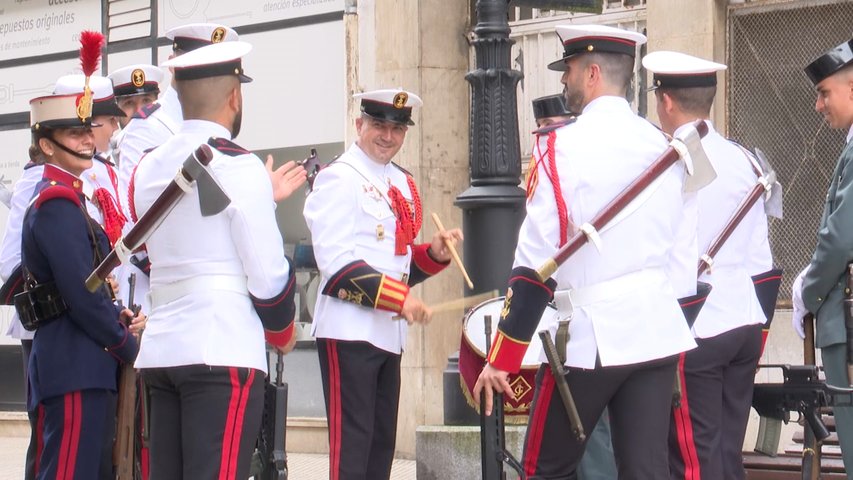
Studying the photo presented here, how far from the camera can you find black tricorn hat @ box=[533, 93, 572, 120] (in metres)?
7.59

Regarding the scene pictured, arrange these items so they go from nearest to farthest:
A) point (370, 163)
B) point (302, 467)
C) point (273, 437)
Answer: point (273, 437), point (370, 163), point (302, 467)

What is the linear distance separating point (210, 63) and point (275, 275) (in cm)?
74

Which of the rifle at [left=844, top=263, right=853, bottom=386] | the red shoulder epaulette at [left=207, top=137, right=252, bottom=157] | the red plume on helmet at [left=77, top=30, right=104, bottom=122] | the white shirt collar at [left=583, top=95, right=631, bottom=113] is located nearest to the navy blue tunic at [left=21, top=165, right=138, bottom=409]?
the red plume on helmet at [left=77, top=30, right=104, bottom=122]

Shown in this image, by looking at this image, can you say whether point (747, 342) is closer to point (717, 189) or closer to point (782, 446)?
point (717, 189)

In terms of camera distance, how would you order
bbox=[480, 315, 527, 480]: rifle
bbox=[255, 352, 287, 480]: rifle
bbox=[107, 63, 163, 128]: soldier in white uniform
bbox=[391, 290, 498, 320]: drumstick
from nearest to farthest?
bbox=[255, 352, 287, 480]: rifle < bbox=[480, 315, 527, 480]: rifle < bbox=[391, 290, 498, 320]: drumstick < bbox=[107, 63, 163, 128]: soldier in white uniform

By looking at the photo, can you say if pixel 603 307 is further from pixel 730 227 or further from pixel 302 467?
pixel 302 467

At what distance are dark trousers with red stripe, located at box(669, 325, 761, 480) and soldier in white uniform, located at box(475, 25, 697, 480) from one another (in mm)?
873

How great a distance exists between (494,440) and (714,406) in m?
0.90

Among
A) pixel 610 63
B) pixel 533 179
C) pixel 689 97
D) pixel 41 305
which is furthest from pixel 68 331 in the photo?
pixel 689 97

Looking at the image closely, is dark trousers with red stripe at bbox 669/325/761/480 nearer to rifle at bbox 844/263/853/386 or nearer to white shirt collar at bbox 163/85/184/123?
rifle at bbox 844/263/853/386

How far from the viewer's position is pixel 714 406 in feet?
19.3

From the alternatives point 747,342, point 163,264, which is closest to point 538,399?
point 163,264

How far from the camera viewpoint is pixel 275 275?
476 centimetres

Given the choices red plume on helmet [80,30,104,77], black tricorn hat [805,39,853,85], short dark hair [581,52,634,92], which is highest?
red plume on helmet [80,30,104,77]
